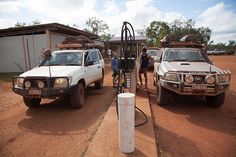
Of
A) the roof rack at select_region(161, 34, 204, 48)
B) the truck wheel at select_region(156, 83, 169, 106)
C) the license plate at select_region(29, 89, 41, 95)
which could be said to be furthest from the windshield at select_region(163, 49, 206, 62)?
the license plate at select_region(29, 89, 41, 95)

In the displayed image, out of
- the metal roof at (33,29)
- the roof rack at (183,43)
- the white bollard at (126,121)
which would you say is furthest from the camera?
the metal roof at (33,29)

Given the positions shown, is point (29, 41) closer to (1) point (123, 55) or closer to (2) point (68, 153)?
(1) point (123, 55)

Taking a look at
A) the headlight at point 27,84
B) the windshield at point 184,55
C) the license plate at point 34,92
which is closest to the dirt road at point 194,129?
the windshield at point 184,55

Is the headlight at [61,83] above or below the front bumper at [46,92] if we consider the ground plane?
above

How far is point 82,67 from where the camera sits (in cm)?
713

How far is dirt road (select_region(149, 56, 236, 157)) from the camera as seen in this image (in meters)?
4.00

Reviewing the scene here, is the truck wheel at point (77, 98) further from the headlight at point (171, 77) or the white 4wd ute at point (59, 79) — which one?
the headlight at point (171, 77)

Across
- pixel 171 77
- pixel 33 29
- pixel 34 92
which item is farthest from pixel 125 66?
pixel 33 29

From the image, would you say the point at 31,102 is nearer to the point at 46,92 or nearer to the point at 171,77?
the point at 46,92

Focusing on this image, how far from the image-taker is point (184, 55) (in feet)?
24.7

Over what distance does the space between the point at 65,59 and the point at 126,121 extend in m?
4.59

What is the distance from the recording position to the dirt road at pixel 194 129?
13.1ft

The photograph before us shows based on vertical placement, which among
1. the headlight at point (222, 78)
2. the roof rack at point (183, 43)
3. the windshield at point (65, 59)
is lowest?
the headlight at point (222, 78)

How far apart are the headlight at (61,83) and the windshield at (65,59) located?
4.47 feet
